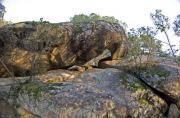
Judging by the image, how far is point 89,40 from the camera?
66.5 feet

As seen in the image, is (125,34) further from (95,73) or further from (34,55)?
(34,55)

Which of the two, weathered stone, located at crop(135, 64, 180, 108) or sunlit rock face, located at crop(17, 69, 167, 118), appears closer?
sunlit rock face, located at crop(17, 69, 167, 118)

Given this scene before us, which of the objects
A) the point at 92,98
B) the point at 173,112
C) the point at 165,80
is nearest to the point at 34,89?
the point at 92,98

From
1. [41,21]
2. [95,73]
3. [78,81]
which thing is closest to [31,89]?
[78,81]

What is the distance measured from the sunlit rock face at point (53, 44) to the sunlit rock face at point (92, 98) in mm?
1874

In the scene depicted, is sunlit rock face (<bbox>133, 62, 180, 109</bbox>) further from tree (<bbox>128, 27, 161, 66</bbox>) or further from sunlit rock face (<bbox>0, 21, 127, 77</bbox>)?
sunlit rock face (<bbox>0, 21, 127, 77</bbox>)

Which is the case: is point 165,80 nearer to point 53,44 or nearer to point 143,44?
point 143,44

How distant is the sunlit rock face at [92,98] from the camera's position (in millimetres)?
15117

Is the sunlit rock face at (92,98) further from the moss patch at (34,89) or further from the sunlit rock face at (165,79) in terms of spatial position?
the sunlit rock face at (165,79)

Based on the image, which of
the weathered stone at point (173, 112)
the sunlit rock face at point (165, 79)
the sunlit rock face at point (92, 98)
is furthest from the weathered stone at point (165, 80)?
the sunlit rock face at point (92, 98)

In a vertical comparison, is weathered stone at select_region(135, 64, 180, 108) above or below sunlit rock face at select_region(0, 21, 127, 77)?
below

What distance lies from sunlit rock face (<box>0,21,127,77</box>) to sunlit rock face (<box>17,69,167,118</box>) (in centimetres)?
187

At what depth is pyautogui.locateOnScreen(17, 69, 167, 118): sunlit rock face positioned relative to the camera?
15.1 meters

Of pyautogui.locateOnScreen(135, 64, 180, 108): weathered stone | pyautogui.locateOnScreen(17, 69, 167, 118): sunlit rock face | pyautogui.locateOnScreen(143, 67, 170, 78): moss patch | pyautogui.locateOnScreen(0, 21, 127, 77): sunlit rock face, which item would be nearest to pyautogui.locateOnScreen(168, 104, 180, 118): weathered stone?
pyautogui.locateOnScreen(17, 69, 167, 118): sunlit rock face
